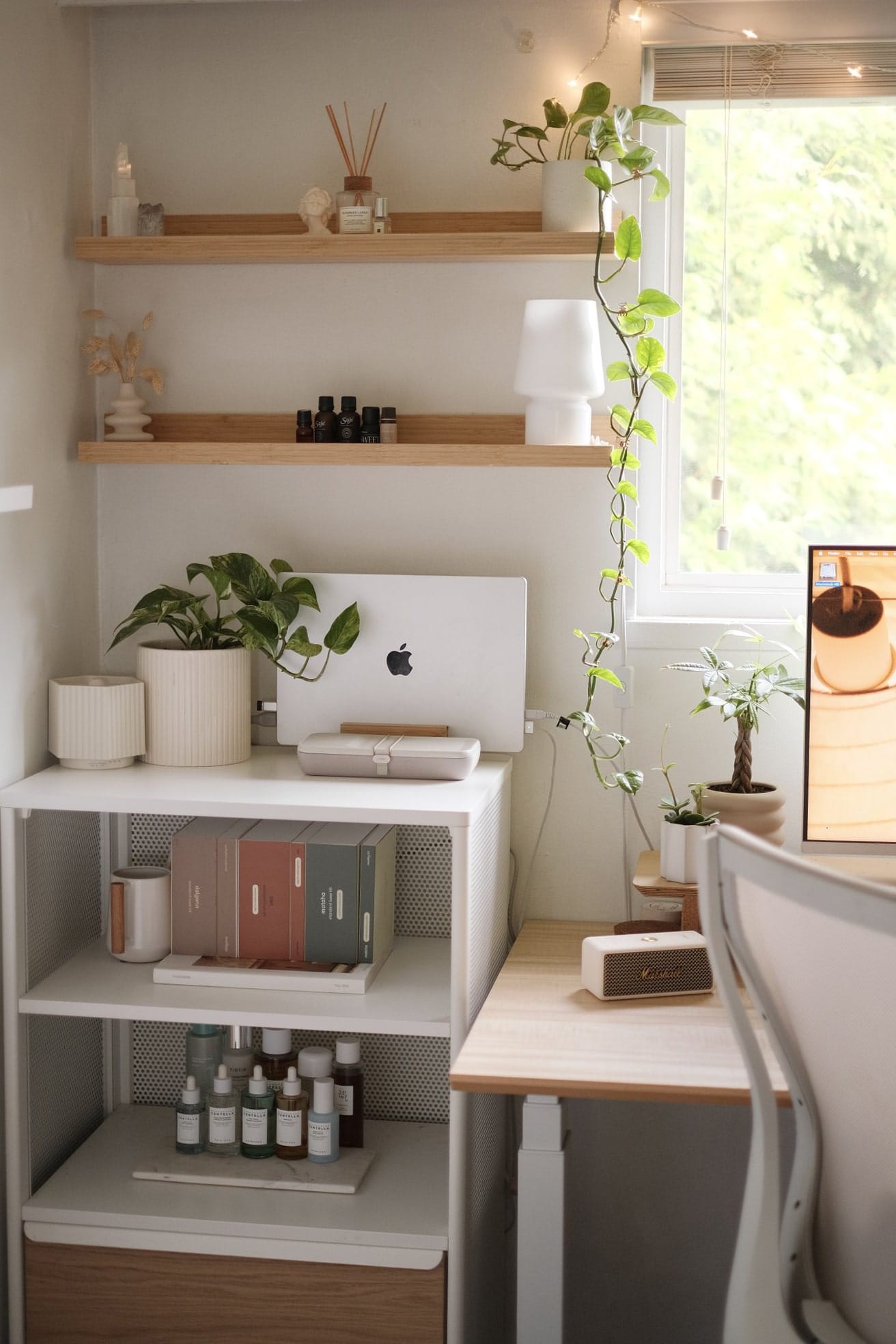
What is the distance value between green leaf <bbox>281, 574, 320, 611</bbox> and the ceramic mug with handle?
47cm

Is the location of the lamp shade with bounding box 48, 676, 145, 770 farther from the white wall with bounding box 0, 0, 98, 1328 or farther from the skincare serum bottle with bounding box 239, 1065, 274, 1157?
the skincare serum bottle with bounding box 239, 1065, 274, 1157

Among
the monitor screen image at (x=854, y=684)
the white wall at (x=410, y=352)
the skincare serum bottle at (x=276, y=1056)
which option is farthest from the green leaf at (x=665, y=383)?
the skincare serum bottle at (x=276, y=1056)

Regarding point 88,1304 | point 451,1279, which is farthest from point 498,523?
point 88,1304

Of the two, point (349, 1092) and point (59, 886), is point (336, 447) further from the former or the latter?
point (349, 1092)

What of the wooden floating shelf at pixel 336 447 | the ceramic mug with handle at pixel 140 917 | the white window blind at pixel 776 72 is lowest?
the ceramic mug with handle at pixel 140 917

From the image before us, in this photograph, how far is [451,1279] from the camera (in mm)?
1830

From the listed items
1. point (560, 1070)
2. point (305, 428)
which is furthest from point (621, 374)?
point (560, 1070)

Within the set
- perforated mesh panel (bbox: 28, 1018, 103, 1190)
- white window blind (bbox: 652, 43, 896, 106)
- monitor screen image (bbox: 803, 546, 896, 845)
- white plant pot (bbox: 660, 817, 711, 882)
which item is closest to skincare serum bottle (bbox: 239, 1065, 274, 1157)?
perforated mesh panel (bbox: 28, 1018, 103, 1190)

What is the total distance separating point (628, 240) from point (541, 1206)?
1318 millimetres

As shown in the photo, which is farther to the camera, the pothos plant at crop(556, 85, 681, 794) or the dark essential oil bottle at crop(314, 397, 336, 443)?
the dark essential oil bottle at crop(314, 397, 336, 443)

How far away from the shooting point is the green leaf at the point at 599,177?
1937 mm

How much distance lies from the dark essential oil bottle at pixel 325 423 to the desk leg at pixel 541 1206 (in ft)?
3.46

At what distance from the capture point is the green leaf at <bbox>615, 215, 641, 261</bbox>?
196 centimetres

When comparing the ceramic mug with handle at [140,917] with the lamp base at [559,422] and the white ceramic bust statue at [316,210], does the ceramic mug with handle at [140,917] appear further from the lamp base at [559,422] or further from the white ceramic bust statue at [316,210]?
the white ceramic bust statue at [316,210]
